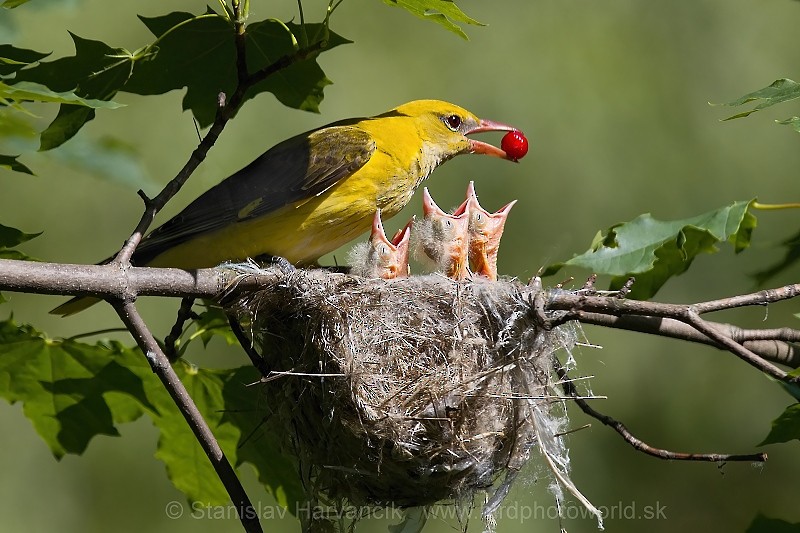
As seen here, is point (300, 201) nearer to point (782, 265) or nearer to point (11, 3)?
point (11, 3)

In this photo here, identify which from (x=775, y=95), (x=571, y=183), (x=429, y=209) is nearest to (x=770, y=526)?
(x=775, y=95)

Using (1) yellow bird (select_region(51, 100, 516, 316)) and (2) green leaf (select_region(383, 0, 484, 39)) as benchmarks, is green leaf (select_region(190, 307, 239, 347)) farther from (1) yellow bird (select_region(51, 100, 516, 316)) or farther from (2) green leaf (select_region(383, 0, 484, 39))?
(2) green leaf (select_region(383, 0, 484, 39))

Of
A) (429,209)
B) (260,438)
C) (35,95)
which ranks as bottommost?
(260,438)

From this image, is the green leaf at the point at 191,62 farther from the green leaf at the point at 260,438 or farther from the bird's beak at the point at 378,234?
the green leaf at the point at 260,438

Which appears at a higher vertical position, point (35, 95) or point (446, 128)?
point (446, 128)

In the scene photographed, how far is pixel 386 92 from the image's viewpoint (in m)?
8.49

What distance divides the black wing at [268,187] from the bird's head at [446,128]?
16.7 inches

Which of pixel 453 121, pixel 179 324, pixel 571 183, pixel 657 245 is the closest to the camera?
pixel 179 324

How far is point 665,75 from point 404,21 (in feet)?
8.30

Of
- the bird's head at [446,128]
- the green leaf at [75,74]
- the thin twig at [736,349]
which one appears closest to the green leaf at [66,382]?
the green leaf at [75,74]

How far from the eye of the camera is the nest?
341 cm

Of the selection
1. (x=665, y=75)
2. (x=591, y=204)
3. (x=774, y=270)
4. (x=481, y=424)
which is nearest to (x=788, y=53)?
(x=665, y=75)

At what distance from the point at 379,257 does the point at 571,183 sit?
4.59 m

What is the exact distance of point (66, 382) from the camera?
3.60 m
